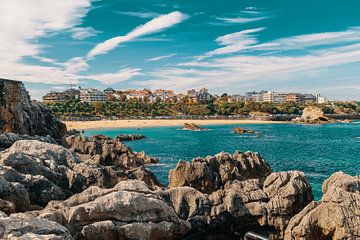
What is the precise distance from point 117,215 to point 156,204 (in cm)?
189

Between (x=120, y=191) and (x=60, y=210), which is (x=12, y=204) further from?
(x=120, y=191)

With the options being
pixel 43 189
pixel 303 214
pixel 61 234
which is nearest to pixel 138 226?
pixel 61 234

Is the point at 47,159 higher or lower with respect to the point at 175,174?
higher

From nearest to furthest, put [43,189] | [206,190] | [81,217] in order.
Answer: [81,217] < [43,189] < [206,190]

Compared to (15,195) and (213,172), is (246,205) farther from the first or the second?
(15,195)

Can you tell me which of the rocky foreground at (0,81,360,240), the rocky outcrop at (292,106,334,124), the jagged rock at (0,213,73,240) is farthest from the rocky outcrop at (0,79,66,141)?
the rocky outcrop at (292,106,334,124)

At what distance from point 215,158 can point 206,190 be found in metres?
3.97

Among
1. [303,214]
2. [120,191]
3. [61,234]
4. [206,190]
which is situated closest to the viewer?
[61,234]

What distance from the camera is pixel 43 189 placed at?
2034 centimetres

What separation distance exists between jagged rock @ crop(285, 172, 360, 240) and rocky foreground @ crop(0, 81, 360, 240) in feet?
0.14

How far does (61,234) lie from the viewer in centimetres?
1145

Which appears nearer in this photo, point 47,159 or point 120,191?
point 120,191

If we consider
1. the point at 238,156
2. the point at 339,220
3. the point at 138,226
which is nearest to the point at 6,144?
the point at 238,156

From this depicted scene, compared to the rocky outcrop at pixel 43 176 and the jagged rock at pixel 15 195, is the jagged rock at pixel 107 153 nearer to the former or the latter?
the rocky outcrop at pixel 43 176
